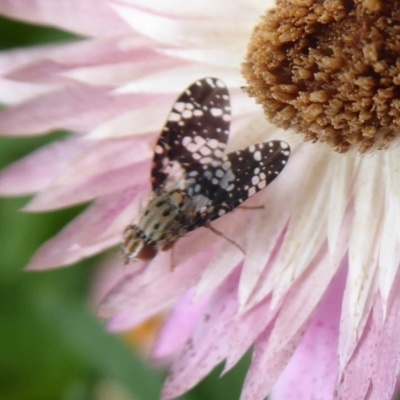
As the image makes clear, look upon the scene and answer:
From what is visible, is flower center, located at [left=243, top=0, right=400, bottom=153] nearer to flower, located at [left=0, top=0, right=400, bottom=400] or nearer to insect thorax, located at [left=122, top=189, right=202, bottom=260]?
flower, located at [left=0, top=0, right=400, bottom=400]

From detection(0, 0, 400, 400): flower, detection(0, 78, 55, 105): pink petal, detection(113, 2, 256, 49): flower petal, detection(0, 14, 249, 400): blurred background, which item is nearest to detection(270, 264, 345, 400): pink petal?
detection(0, 0, 400, 400): flower

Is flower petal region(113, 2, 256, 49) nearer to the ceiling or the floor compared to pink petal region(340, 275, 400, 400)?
nearer to the ceiling

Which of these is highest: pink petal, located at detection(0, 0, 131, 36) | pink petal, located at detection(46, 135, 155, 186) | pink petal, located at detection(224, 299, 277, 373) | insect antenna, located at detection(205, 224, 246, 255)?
pink petal, located at detection(0, 0, 131, 36)

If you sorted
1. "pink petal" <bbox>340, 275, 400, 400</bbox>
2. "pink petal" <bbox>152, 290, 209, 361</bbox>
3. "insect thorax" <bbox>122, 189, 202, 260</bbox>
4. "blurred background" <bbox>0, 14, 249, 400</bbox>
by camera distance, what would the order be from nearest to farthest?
"pink petal" <bbox>340, 275, 400, 400</bbox>
"insect thorax" <bbox>122, 189, 202, 260</bbox>
"pink petal" <bbox>152, 290, 209, 361</bbox>
"blurred background" <bbox>0, 14, 249, 400</bbox>

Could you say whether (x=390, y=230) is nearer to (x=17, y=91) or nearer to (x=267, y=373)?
(x=267, y=373)

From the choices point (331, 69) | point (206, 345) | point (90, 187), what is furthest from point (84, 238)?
point (331, 69)

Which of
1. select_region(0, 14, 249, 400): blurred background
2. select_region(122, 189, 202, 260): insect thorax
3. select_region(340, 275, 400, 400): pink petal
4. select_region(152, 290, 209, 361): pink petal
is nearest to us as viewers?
select_region(340, 275, 400, 400): pink petal

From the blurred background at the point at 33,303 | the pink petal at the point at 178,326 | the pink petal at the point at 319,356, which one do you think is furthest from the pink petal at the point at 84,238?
the blurred background at the point at 33,303
